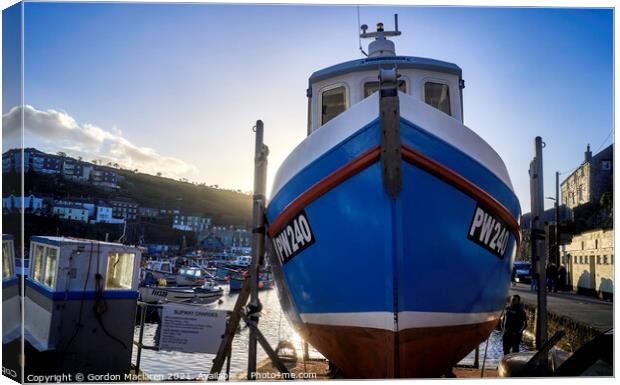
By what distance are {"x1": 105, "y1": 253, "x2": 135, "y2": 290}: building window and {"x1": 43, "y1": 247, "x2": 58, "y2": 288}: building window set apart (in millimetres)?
716

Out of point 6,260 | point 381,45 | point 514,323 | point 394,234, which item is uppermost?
point 381,45

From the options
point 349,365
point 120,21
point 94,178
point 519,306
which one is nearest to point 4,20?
point 120,21

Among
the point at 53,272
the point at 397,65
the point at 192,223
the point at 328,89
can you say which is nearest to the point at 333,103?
the point at 328,89

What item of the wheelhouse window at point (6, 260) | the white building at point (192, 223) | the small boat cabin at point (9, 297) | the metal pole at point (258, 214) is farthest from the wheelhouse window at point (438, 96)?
the white building at point (192, 223)

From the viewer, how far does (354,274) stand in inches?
184

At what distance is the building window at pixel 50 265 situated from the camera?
7.09 metres

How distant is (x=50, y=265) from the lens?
287 inches

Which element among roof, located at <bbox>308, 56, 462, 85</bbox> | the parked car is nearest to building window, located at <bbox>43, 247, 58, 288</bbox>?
roof, located at <bbox>308, 56, 462, 85</bbox>

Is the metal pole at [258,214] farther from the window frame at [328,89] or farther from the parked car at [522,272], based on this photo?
the parked car at [522,272]

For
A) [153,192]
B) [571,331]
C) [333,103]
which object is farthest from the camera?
[153,192]

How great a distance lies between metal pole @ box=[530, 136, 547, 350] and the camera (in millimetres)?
6254

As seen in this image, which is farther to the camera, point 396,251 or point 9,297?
point 9,297

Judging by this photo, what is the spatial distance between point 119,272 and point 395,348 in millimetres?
4778

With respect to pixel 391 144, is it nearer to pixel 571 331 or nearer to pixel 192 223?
pixel 571 331
